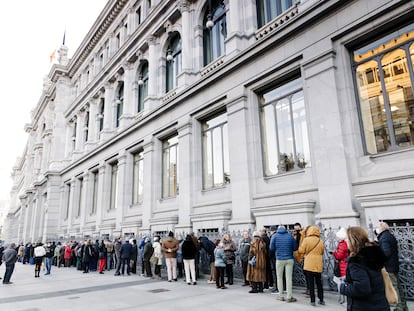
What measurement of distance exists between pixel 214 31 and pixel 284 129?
7.30 metres

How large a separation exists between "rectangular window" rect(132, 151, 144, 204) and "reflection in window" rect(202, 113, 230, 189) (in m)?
6.02

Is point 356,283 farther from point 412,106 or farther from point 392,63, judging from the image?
point 392,63

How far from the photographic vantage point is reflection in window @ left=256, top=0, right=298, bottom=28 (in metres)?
12.5

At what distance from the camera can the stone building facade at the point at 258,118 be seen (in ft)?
28.9

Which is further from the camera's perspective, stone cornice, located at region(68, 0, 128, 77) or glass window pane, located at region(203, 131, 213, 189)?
stone cornice, located at region(68, 0, 128, 77)

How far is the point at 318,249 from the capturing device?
6.85 meters

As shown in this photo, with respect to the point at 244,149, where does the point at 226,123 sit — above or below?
above

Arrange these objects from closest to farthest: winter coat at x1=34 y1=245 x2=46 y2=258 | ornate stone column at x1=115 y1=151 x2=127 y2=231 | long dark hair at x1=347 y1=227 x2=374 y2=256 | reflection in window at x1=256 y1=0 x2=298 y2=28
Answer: long dark hair at x1=347 y1=227 x2=374 y2=256 → reflection in window at x1=256 y1=0 x2=298 y2=28 → winter coat at x1=34 y1=245 x2=46 y2=258 → ornate stone column at x1=115 y1=151 x2=127 y2=231

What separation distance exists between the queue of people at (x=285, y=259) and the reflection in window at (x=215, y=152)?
3.56m

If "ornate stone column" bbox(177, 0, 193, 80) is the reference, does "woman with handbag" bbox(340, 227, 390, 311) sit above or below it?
below

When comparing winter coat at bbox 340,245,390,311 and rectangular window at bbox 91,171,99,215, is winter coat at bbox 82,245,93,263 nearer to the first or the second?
rectangular window at bbox 91,171,99,215

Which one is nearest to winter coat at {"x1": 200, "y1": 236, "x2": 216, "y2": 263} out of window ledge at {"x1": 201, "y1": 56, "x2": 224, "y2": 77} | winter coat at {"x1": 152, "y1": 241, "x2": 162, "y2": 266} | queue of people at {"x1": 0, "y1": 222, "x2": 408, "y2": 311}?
queue of people at {"x1": 0, "y1": 222, "x2": 408, "y2": 311}

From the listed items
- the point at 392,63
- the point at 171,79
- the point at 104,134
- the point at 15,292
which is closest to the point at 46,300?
the point at 15,292

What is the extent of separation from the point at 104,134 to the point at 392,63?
20.4 meters
